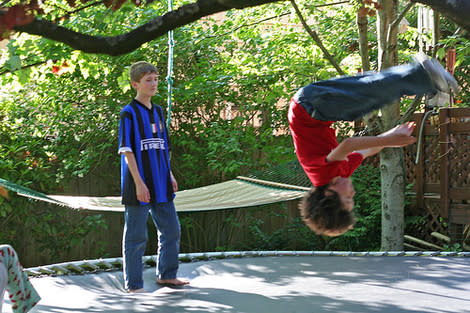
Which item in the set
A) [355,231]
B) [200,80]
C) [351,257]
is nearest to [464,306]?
[351,257]

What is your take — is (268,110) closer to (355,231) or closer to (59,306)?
(355,231)

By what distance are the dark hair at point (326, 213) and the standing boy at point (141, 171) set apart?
83 centimetres

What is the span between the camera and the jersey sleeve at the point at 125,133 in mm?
2840

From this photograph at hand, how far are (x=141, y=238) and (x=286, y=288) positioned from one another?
0.78 meters

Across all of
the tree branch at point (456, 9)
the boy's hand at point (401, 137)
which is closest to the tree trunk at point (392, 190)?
the boy's hand at point (401, 137)

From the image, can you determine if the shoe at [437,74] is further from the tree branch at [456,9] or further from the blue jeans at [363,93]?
the tree branch at [456,9]

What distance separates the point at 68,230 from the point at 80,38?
350 centimetres

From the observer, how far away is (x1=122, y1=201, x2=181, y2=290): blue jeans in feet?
9.56

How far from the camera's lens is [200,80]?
5164 millimetres

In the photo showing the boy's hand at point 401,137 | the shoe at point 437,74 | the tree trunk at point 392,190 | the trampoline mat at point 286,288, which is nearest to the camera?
the boy's hand at point 401,137

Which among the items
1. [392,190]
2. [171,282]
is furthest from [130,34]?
[392,190]

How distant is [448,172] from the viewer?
4.77 meters

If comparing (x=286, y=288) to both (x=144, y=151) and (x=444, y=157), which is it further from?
(x=444, y=157)

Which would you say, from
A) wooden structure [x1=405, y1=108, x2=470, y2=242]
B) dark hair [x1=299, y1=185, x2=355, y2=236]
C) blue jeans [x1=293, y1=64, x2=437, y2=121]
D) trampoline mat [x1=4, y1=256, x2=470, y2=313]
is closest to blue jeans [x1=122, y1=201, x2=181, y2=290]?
trampoline mat [x1=4, y1=256, x2=470, y2=313]
